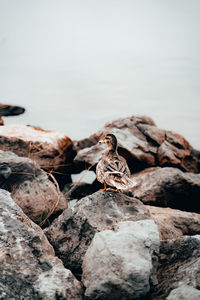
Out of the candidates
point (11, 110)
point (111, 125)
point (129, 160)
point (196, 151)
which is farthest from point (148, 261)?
point (11, 110)

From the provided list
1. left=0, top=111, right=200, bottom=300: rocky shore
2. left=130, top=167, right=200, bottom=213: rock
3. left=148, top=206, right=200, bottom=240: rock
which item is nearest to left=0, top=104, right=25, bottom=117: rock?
left=0, top=111, right=200, bottom=300: rocky shore

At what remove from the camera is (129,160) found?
30.9 feet

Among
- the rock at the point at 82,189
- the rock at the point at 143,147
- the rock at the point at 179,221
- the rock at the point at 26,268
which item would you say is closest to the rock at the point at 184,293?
the rock at the point at 26,268

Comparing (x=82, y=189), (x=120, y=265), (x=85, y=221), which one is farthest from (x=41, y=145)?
(x=120, y=265)

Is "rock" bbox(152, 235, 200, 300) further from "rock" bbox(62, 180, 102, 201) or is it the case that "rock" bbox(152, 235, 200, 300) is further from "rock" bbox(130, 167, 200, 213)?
"rock" bbox(62, 180, 102, 201)

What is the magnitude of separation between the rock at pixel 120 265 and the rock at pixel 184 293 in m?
0.27

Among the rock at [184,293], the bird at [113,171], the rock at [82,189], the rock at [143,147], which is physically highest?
the bird at [113,171]

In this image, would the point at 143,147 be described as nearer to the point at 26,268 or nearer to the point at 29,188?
the point at 29,188

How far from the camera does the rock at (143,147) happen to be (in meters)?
9.39

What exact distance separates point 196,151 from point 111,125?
3255mm

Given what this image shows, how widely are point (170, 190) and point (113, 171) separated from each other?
3495mm

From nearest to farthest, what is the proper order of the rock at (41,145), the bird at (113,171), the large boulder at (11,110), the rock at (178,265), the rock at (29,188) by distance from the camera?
the rock at (178,265)
the bird at (113,171)
the rock at (29,188)
the rock at (41,145)
the large boulder at (11,110)

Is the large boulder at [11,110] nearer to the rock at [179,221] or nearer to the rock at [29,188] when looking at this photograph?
the rock at [29,188]

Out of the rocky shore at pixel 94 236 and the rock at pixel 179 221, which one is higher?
the rocky shore at pixel 94 236
